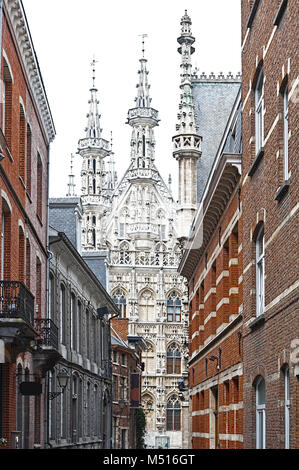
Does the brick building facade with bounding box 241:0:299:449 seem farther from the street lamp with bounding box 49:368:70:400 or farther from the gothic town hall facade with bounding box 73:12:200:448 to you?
the gothic town hall facade with bounding box 73:12:200:448

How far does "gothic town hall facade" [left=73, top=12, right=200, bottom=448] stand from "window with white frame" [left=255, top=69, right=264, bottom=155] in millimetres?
66870

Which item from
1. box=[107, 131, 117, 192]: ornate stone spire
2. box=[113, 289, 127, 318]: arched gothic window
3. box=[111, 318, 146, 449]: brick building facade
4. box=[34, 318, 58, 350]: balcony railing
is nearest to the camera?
box=[34, 318, 58, 350]: balcony railing

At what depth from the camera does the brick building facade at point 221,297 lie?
900 inches

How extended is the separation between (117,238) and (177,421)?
1673 cm

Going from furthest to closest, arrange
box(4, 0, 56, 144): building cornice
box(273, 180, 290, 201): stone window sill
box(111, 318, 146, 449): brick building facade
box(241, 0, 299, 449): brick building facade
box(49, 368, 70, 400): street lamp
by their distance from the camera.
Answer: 1. box(111, 318, 146, 449): brick building facade
2. box(49, 368, 70, 400): street lamp
3. box(4, 0, 56, 144): building cornice
4. box(273, 180, 290, 201): stone window sill
5. box(241, 0, 299, 449): brick building facade

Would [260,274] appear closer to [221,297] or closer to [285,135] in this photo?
[285,135]

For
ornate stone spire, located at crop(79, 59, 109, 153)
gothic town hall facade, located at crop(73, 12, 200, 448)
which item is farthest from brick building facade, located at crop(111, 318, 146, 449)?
ornate stone spire, located at crop(79, 59, 109, 153)

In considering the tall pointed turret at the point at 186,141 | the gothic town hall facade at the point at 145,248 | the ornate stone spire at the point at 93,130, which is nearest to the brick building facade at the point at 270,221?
the tall pointed turret at the point at 186,141

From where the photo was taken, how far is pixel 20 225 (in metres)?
22.7

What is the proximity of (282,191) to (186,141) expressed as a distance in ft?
112

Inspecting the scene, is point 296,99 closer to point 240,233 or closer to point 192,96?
point 240,233

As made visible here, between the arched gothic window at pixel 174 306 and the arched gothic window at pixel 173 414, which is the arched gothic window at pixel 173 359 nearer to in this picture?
the arched gothic window at pixel 174 306

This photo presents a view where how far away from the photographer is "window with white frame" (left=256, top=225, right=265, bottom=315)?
18922mm

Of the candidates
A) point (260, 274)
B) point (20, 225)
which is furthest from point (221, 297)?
point (260, 274)
